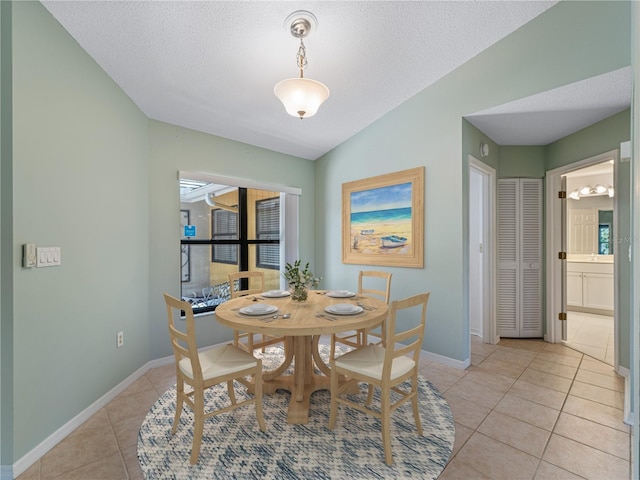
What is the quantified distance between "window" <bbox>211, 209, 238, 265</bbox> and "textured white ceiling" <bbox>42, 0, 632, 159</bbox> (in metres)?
1.06

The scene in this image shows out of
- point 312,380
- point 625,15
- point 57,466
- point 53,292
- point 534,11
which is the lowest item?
point 57,466

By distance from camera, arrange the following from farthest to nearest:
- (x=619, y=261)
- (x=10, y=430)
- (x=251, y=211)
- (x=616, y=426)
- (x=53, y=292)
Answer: (x=251, y=211) → (x=619, y=261) → (x=616, y=426) → (x=53, y=292) → (x=10, y=430)

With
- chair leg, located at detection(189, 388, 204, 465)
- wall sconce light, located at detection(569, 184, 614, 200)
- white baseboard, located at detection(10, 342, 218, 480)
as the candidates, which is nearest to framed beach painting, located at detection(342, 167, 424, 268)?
chair leg, located at detection(189, 388, 204, 465)

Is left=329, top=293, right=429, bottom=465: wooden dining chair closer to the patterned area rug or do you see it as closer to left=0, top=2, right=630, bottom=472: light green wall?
the patterned area rug

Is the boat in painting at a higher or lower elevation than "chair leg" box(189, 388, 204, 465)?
higher

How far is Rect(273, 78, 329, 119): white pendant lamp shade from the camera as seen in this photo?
185 cm

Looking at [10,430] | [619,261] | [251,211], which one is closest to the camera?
[10,430]

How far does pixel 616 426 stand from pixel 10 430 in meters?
3.69

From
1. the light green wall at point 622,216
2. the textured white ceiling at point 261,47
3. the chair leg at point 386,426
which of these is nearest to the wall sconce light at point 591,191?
the light green wall at point 622,216

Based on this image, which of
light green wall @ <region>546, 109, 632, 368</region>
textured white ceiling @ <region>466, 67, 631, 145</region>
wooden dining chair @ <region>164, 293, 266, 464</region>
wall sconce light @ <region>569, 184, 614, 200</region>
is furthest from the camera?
wall sconce light @ <region>569, 184, 614, 200</region>

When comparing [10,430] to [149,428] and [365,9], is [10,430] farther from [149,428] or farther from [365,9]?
[365,9]

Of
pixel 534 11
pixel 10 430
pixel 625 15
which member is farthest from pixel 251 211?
pixel 625 15

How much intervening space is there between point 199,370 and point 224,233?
224 centimetres

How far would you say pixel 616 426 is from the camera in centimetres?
193
